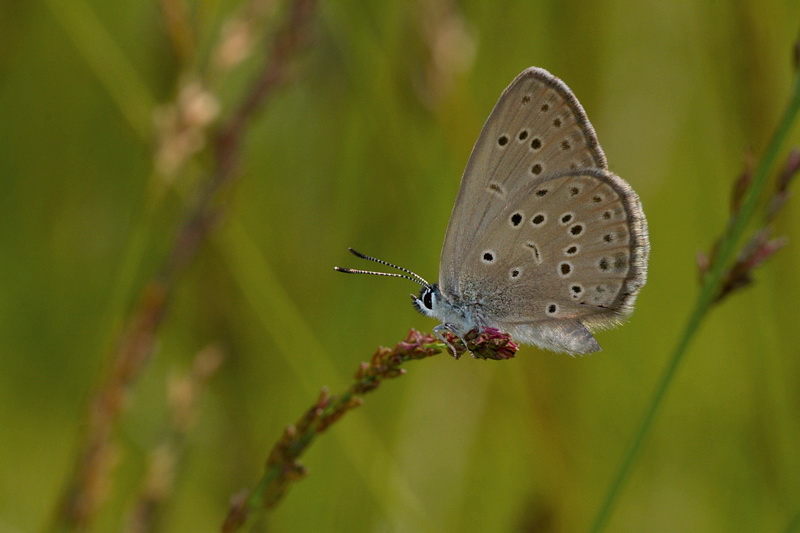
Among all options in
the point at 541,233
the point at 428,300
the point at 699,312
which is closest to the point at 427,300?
the point at 428,300

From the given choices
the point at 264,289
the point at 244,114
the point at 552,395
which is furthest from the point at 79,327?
the point at 552,395

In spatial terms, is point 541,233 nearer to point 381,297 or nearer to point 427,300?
point 427,300

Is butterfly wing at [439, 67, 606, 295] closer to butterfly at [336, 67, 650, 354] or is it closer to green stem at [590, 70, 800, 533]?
butterfly at [336, 67, 650, 354]

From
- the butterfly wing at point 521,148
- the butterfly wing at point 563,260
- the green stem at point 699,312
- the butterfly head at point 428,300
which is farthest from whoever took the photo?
the butterfly head at point 428,300

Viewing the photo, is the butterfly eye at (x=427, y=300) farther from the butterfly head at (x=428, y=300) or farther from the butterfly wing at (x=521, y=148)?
the butterfly wing at (x=521, y=148)

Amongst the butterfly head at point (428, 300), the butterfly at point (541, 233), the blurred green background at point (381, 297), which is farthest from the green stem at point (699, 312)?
the butterfly head at point (428, 300)

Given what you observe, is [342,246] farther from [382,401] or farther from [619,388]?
[619,388]
